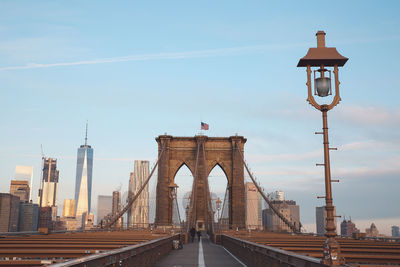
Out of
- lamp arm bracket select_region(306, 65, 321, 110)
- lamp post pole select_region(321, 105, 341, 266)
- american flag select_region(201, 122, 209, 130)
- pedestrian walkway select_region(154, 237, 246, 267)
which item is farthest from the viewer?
american flag select_region(201, 122, 209, 130)

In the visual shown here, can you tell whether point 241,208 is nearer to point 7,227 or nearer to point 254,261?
point 254,261

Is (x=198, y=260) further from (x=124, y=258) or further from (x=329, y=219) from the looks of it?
(x=329, y=219)

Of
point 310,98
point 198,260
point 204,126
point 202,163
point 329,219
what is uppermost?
point 204,126

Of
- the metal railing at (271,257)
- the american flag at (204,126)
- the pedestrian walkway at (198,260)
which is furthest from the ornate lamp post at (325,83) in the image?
the american flag at (204,126)

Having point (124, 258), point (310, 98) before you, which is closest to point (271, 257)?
point (124, 258)

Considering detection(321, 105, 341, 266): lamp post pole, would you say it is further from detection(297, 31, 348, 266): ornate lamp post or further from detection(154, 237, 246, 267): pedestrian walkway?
detection(154, 237, 246, 267): pedestrian walkway

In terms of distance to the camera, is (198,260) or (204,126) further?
(204,126)

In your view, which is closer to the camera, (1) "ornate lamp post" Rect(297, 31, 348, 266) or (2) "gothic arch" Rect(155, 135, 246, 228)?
(1) "ornate lamp post" Rect(297, 31, 348, 266)

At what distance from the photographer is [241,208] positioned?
6419 centimetres

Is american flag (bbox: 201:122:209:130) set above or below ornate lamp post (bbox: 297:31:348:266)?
above

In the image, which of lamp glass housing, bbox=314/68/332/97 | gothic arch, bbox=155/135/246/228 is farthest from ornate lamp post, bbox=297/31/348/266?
gothic arch, bbox=155/135/246/228

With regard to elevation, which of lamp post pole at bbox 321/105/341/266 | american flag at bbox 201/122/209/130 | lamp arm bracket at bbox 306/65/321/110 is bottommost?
lamp post pole at bbox 321/105/341/266

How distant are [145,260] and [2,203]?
206m

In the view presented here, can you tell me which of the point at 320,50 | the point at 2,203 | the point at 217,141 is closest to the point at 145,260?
the point at 320,50
